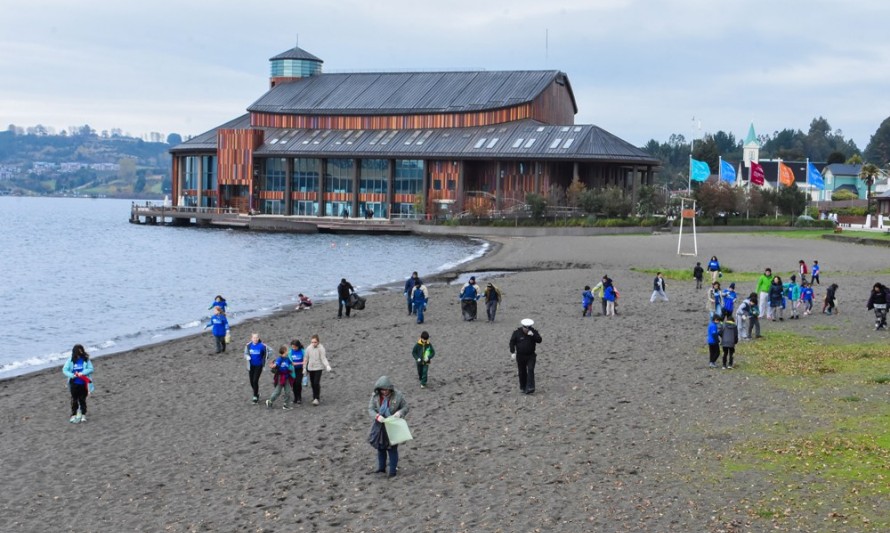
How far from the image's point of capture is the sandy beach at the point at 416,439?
14.9 m

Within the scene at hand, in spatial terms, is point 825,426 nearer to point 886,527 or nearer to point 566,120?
point 886,527

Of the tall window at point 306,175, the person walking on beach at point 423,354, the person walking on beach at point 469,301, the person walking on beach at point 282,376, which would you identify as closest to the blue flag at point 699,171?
the person walking on beach at point 469,301

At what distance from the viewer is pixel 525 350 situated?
2180 cm

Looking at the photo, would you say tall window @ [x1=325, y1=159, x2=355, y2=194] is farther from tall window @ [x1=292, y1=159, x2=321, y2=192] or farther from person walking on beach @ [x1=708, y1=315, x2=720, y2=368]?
person walking on beach @ [x1=708, y1=315, x2=720, y2=368]

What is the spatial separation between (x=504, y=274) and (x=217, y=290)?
16161mm

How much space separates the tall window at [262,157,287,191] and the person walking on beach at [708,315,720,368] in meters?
108

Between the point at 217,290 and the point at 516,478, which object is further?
the point at 217,290

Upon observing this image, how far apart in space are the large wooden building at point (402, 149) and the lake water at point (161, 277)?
1320cm

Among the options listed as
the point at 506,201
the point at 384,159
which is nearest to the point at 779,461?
the point at 506,201

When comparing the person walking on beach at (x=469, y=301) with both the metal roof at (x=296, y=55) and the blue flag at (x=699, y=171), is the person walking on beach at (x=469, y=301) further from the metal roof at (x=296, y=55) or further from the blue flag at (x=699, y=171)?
the metal roof at (x=296, y=55)

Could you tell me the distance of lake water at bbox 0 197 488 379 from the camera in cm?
3931

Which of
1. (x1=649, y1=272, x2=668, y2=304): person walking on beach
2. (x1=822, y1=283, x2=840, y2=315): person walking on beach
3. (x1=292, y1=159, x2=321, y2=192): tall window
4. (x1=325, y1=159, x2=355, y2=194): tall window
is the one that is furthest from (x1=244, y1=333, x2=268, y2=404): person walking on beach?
(x1=292, y1=159, x2=321, y2=192): tall window

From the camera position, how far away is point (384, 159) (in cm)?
12125

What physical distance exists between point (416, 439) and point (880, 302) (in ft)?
55.6
